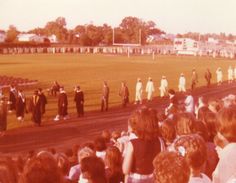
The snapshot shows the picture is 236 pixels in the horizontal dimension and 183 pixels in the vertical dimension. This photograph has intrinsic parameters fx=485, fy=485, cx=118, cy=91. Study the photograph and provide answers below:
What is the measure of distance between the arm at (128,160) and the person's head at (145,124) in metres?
0.18

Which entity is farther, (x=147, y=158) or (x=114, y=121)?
(x=114, y=121)

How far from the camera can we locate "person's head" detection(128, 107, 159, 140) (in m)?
5.27

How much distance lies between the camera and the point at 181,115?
19.2 ft

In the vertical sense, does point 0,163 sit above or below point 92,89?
above

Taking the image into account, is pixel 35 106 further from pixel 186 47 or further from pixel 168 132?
pixel 186 47

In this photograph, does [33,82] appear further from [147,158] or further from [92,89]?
[147,158]

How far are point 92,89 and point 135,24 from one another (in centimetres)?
8223

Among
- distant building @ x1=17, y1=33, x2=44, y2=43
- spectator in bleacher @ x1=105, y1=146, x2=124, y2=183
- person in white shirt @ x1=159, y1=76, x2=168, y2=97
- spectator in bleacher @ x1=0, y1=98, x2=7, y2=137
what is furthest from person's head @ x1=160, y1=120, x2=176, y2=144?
distant building @ x1=17, y1=33, x2=44, y2=43

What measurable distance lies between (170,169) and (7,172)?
1.35 metres

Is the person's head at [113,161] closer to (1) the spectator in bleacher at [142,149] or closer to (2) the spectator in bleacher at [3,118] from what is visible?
(1) the spectator in bleacher at [142,149]

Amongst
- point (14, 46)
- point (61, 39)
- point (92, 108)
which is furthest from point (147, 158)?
point (61, 39)

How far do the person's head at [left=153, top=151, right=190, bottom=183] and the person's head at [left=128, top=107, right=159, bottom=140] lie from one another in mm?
1402

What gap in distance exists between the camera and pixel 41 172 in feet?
11.7

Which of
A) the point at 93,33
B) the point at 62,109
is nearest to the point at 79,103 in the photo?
the point at 62,109
